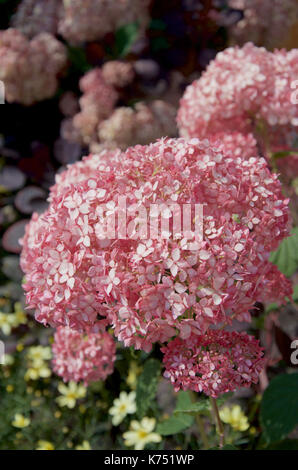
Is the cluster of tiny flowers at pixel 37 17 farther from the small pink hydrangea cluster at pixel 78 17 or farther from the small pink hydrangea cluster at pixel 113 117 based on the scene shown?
the small pink hydrangea cluster at pixel 113 117

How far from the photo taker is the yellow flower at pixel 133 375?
4.29ft

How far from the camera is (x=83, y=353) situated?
3.08ft

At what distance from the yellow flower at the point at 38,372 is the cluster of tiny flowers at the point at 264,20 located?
1450mm

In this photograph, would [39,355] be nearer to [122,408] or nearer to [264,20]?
[122,408]

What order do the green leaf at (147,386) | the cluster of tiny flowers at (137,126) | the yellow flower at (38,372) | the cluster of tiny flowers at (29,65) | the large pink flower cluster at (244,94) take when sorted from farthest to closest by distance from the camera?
1. the cluster of tiny flowers at (29,65)
2. the cluster of tiny flowers at (137,126)
3. the yellow flower at (38,372)
4. the green leaf at (147,386)
5. the large pink flower cluster at (244,94)

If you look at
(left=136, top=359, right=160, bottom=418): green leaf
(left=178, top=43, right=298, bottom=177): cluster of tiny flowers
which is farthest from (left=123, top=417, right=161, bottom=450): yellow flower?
(left=178, top=43, right=298, bottom=177): cluster of tiny flowers

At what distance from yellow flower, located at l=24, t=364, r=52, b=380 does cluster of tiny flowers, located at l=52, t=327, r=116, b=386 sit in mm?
384

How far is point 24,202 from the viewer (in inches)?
63.4

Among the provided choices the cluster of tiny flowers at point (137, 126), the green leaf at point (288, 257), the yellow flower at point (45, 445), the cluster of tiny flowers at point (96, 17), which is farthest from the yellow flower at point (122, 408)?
the cluster of tiny flowers at point (96, 17)

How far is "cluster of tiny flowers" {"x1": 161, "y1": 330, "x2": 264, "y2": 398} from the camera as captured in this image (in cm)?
64

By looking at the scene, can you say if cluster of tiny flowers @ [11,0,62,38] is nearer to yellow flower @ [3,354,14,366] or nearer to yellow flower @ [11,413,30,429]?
yellow flower @ [3,354,14,366]

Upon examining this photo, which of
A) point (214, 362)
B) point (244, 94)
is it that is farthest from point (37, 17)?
point (214, 362)

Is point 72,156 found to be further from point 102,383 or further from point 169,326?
point 169,326
